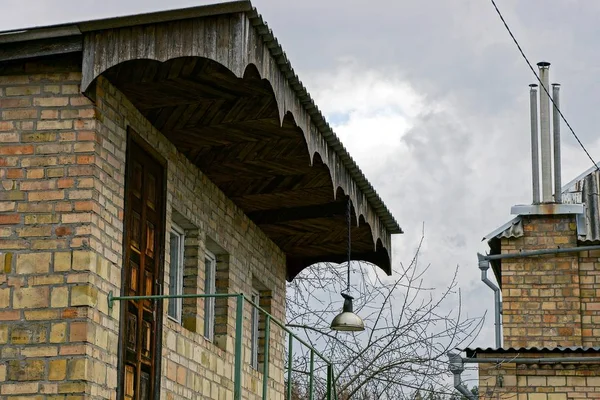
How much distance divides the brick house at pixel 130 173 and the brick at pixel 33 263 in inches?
0.6

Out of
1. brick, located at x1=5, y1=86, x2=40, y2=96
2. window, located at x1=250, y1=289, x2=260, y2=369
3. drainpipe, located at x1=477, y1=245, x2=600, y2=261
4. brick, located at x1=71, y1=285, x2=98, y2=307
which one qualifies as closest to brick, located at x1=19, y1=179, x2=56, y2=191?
brick, located at x1=5, y1=86, x2=40, y2=96

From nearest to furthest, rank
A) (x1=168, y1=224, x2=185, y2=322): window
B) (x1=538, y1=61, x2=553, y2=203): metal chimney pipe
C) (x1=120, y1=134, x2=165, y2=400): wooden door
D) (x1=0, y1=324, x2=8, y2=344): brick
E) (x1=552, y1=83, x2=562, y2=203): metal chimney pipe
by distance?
(x1=0, y1=324, x2=8, y2=344): brick < (x1=120, y1=134, x2=165, y2=400): wooden door < (x1=168, y1=224, x2=185, y2=322): window < (x1=552, y1=83, x2=562, y2=203): metal chimney pipe < (x1=538, y1=61, x2=553, y2=203): metal chimney pipe

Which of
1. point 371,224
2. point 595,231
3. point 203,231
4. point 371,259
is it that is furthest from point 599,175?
point 203,231

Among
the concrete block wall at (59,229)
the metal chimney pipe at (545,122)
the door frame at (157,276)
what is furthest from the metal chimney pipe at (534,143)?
the concrete block wall at (59,229)

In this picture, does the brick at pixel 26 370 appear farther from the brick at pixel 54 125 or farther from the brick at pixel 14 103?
the brick at pixel 14 103

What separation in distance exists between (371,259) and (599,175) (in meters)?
7.69

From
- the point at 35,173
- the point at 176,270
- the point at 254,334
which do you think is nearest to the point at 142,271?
the point at 176,270

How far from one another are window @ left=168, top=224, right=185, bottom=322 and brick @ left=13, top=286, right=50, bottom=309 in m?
2.32

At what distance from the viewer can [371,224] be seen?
13.8 metres

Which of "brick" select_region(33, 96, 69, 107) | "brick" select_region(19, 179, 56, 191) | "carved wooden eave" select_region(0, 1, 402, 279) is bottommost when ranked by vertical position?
"brick" select_region(19, 179, 56, 191)

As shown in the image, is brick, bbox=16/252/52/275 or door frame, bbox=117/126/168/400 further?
door frame, bbox=117/126/168/400

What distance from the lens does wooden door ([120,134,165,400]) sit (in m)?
10.2

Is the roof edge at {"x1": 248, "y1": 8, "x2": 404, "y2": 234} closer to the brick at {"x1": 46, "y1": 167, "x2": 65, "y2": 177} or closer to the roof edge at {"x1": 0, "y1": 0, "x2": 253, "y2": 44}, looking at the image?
the roof edge at {"x1": 0, "y1": 0, "x2": 253, "y2": 44}

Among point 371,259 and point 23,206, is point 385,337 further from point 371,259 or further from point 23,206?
point 23,206
